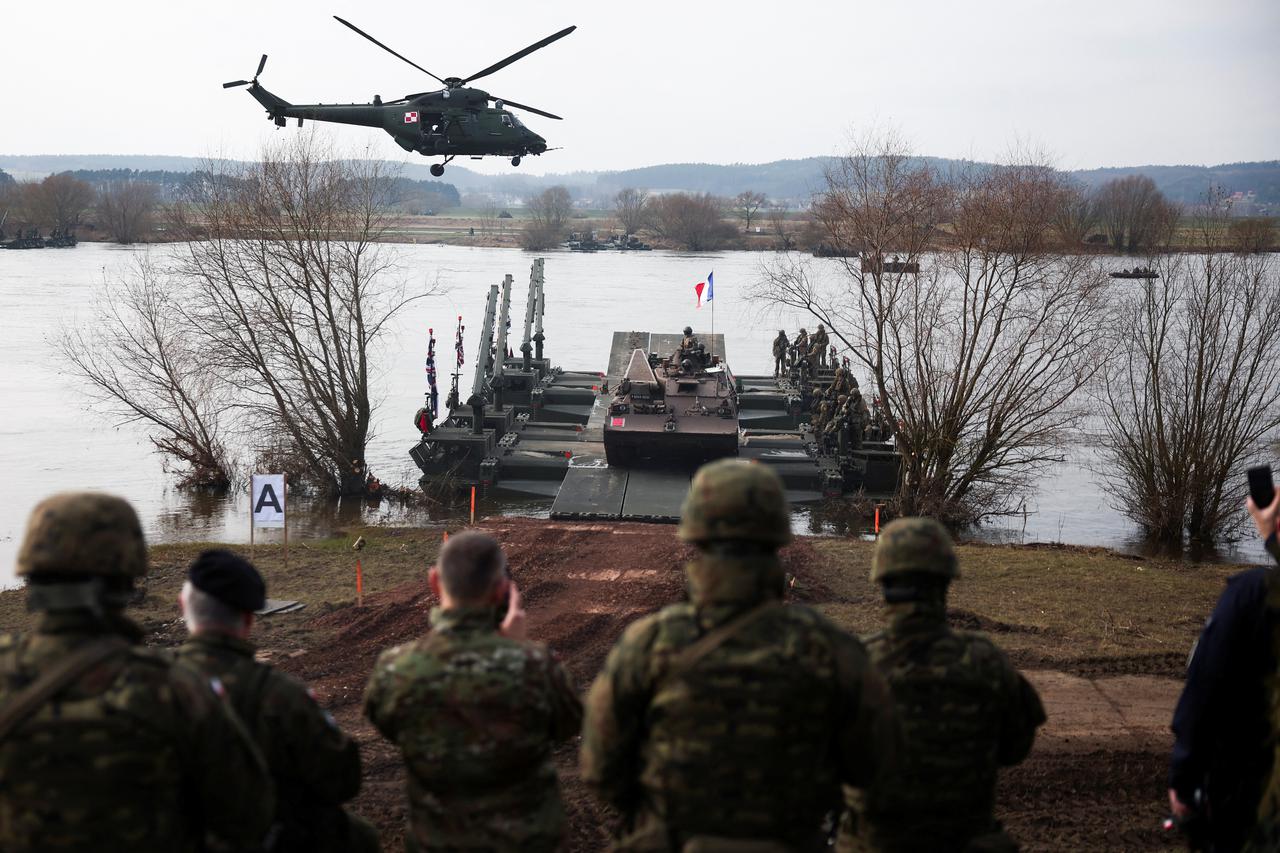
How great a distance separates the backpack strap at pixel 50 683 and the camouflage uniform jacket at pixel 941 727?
2.70 meters

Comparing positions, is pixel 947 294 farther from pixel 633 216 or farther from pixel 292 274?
pixel 633 216

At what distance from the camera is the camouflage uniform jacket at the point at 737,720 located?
402cm

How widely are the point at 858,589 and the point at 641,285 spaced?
74.3 meters

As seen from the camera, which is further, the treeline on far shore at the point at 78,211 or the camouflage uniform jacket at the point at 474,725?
the treeline on far shore at the point at 78,211

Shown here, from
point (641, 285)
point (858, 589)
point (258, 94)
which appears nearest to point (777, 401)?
point (258, 94)

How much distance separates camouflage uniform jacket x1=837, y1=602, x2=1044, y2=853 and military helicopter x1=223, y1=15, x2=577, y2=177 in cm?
1986

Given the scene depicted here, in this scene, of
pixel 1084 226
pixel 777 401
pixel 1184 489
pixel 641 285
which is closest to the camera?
pixel 1184 489

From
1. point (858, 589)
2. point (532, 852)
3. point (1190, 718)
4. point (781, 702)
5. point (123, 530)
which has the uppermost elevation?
point (123, 530)

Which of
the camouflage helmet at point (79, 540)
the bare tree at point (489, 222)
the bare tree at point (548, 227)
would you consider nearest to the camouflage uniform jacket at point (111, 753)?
the camouflage helmet at point (79, 540)

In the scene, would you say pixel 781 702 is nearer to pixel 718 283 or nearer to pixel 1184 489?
pixel 1184 489

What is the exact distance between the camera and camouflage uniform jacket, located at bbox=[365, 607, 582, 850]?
4.51 metres

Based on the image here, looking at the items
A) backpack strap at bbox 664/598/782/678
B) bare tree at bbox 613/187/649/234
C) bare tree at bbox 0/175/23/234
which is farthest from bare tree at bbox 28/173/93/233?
backpack strap at bbox 664/598/782/678

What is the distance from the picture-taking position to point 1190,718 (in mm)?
4969

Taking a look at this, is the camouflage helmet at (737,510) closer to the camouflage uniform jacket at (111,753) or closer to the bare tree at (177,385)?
the camouflage uniform jacket at (111,753)
